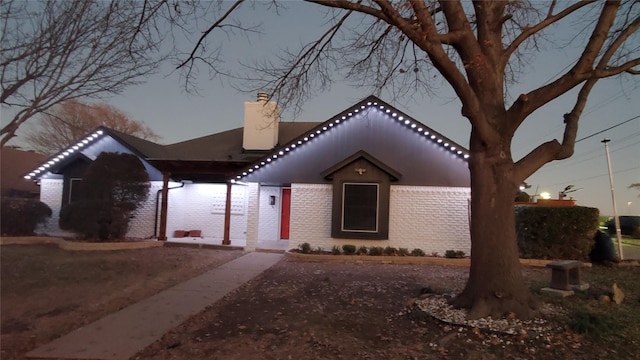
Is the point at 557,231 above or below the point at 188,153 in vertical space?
below

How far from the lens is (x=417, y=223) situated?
14.0 m

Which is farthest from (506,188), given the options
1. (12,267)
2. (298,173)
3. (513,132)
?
(12,267)

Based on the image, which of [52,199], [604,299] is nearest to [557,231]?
[604,299]

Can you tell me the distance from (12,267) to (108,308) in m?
4.78

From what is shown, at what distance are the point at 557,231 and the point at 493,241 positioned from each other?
741cm

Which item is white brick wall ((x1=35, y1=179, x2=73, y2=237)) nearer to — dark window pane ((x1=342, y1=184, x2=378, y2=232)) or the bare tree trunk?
dark window pane ((x1=342, y1=184, x2=378, y2=232))

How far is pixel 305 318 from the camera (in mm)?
6344

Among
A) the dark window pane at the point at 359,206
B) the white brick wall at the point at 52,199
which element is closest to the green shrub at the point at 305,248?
the dark window pane at the point at 359,206

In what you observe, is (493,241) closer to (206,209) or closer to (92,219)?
(92,219)

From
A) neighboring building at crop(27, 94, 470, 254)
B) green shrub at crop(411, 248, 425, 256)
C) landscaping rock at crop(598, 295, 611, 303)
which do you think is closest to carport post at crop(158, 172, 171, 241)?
neighboring building at crop(27, 94, 470, 254)

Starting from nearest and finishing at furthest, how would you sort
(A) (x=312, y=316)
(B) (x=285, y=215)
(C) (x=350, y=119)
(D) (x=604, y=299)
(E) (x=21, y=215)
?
(A) (x=312, y=316)
(D) (x=604, y=299)
(C) (x=350, y=119)
(E) (x=21, y=215)
(B) (x=285, y=215)

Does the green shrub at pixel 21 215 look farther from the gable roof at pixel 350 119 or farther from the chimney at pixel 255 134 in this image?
the chimney at pixel 255 134

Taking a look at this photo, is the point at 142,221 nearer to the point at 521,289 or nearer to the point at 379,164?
the point at 379,164

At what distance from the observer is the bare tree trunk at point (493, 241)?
20.4 feet
